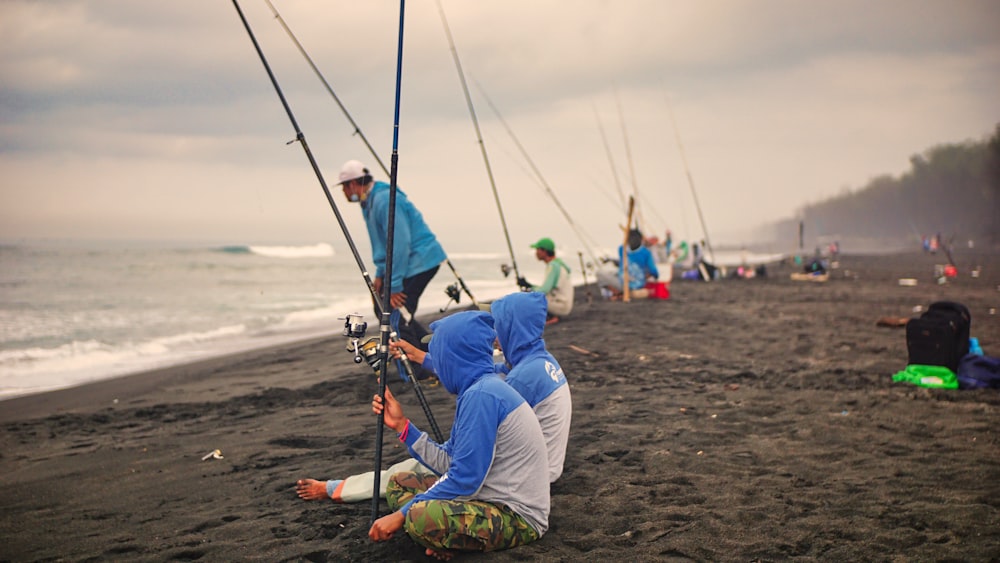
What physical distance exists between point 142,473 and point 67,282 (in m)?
22.8

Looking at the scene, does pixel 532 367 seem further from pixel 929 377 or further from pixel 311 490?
pixel 929 377

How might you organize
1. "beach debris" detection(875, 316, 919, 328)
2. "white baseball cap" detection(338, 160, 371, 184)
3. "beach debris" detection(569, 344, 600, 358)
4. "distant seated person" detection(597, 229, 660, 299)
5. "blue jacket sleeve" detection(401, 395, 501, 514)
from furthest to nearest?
"distant seated person" detection(597, 229, 660, 299) → "beach debris" detection(875, 316, 919, 328) → "beach debris" detection(569, 344, 600, 358) → "white baseball cap" detection(338, 160, 371, 184) → "blue jacket sleeve" detection(401, 395, 501, 514)

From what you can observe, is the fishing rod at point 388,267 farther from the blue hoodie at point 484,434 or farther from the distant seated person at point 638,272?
the distant seated person at point 638,272

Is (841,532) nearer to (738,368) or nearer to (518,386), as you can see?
(518,386)

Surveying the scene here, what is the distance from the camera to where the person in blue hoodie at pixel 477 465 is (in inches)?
105

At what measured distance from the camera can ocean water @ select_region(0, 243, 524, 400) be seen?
34.7ft

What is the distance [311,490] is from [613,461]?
1797 millimetres

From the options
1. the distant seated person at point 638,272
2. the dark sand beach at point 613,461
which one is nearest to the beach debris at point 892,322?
the dark sand beach at point 613,461

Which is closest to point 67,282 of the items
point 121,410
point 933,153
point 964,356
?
point 121,410

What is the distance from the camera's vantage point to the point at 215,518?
11.6 feet

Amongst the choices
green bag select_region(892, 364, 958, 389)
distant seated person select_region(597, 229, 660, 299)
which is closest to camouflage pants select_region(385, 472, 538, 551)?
green bag select_region(892, 364, 958, 389)

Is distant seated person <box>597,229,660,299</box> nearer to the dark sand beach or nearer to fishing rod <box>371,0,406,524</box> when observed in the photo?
the dark sand beach

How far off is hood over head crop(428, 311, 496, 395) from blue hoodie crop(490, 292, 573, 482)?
1.58ft

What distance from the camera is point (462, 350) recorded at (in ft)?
9.13
